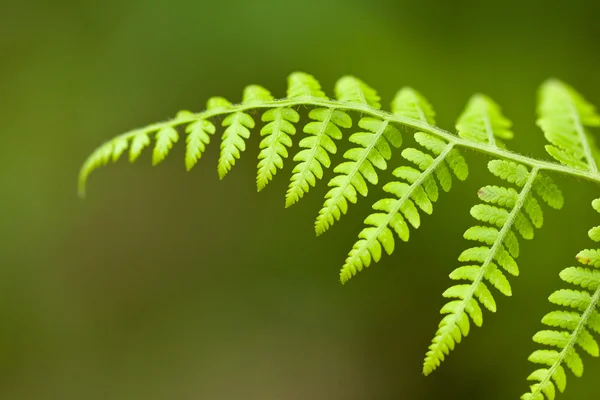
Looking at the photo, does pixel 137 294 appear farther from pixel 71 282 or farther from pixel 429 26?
pixel 429 26

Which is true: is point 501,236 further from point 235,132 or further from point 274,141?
point 235,132

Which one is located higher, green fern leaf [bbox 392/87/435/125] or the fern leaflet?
green fern leaf [bbox 392/87/435/125]

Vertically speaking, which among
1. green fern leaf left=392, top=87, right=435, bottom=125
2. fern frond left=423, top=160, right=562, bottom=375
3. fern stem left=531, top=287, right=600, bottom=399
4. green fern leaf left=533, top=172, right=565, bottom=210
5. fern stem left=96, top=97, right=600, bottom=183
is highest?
green fern leaf left=392, top=87, right=435, bottom=125

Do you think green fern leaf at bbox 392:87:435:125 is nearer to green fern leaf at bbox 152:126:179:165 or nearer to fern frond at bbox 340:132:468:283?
fern frond at bbox 340:132:468:283

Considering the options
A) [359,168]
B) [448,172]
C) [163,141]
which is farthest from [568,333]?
[163,141]

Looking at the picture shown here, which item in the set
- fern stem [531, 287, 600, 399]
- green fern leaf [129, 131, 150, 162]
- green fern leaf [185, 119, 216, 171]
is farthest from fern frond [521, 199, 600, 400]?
green fern leaf [129, 131, 150, 162]

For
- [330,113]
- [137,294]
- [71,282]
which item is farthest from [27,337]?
[330,113]

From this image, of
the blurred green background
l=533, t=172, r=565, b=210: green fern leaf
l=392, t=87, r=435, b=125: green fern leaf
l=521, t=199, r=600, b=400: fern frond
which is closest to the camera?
l=521, t=199, r=600, b=400: fern frond

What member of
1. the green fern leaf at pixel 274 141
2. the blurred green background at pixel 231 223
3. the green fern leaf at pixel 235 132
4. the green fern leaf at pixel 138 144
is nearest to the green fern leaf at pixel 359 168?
the green fern leaf at pixel 274 141
